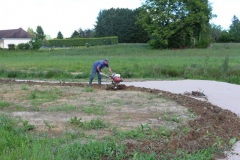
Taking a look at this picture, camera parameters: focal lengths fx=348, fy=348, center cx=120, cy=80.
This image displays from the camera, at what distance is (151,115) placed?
30.6 feet

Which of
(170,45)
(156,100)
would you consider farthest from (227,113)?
(170,45)

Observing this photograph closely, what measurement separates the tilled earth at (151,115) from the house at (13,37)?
280ft

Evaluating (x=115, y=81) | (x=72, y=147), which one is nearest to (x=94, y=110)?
(x=72, y=147)

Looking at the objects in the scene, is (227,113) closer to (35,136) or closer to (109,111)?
(109,111)

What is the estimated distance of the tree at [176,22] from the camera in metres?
57.2

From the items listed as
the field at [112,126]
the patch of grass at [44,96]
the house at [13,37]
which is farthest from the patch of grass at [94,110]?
the house at [13,37]

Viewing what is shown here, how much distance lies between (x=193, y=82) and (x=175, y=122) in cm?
942

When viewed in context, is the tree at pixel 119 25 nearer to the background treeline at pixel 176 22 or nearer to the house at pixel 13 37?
the background treeline at pixel 176 22

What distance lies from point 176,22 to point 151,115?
164 ft

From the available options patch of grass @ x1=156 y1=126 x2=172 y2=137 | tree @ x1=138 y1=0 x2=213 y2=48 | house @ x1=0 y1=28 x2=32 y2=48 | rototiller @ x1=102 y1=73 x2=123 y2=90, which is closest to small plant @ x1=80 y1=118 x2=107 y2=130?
patch of grass @ x1=156 y1=126 x2=172 y2=137

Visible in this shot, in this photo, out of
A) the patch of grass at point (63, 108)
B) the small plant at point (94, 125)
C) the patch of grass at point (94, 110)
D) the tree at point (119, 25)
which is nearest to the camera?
the small plant at point (94, 125)

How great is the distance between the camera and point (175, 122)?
27.9 feet

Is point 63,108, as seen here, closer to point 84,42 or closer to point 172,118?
point 172,118

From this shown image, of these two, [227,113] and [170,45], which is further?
[170,45]
